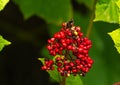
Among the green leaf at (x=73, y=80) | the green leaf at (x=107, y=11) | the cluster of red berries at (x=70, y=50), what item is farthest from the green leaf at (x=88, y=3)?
the cluster of red berries at (x=70, y=50)

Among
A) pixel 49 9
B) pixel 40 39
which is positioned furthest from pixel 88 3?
pixel 40 39

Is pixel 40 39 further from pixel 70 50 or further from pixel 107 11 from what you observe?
pixel 70 50

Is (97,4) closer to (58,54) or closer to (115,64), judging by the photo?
(58,54)

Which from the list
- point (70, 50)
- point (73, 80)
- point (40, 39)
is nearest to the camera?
point (70, 50)

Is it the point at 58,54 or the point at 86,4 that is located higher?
the point at 86,4

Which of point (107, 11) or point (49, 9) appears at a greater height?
point (49, 9)

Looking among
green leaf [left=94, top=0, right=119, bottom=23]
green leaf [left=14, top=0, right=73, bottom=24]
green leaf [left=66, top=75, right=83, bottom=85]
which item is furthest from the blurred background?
green leaf [left=66, top=75, right=83, bottom=85]

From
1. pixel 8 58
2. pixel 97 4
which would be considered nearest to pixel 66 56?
pixel 97 4
